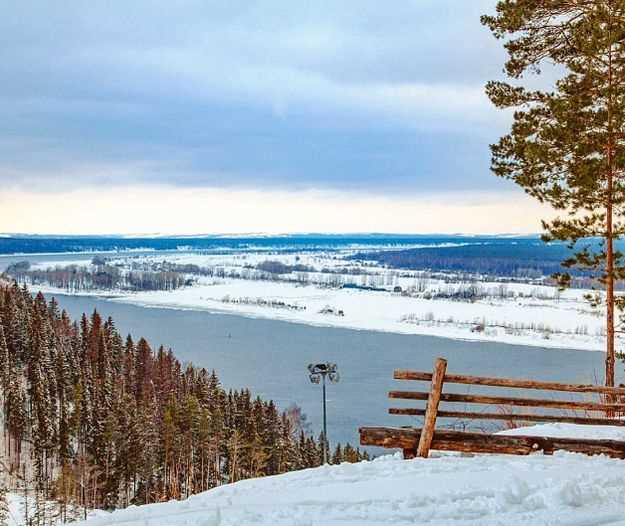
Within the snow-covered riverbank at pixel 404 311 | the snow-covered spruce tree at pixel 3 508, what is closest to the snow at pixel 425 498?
the snow-covered spruce tree at pixel 3 508

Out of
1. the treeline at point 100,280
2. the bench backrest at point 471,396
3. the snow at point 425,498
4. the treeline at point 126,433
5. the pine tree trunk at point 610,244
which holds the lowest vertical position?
the treeline at point 126,433

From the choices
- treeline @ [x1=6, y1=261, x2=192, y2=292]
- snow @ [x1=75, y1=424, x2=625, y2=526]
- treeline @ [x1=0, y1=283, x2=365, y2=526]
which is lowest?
treeline @ [x1=0, y1=283, x2=365, y2=526]

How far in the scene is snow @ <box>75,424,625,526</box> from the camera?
5.11 metres

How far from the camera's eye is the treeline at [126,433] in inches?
1299

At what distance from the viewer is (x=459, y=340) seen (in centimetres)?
6744

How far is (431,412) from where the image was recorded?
24.6 ft

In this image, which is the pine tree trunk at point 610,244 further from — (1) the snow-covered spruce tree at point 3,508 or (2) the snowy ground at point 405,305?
(2) the snowy ground at point 405,305

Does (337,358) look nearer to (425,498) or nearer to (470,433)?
(470,433)

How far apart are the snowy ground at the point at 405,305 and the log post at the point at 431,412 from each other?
41703mm

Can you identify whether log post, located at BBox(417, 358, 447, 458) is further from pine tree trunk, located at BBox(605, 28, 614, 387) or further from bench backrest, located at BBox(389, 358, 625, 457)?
pine tree trunk, located at BBox(605, 28, 614, 387)

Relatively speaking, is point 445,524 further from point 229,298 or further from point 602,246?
point 229,298

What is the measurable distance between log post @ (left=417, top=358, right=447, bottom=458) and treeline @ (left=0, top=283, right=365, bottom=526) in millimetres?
21506

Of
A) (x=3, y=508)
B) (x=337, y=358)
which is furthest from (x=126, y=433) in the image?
(x=337, y=358)

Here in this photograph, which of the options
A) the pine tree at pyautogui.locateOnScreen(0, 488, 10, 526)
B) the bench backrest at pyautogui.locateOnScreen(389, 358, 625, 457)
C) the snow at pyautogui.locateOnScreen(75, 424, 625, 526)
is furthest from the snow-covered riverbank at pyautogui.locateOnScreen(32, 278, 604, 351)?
the snow at pyautogui.locateOnScreen(75, 424, 625, 526)
